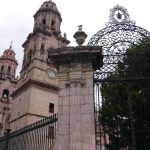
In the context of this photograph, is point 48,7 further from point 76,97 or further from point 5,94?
point 76,97

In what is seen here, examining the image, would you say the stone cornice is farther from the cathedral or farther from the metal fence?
the metal fence

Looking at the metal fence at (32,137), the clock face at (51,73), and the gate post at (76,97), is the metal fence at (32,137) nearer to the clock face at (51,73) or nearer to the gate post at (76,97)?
the gate post at (76,97)

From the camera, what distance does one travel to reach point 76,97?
8.47m

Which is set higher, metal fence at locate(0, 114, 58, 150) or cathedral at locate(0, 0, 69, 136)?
cathedral at locate(0, 0, 69, 136)

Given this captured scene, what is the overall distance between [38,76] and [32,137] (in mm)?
23167

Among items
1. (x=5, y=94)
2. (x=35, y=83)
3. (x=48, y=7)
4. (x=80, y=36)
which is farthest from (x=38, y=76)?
(x=80, y=36)

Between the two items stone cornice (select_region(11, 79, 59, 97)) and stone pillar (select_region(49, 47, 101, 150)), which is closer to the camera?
stone pillar (select_region(49, 47, 101, 150))

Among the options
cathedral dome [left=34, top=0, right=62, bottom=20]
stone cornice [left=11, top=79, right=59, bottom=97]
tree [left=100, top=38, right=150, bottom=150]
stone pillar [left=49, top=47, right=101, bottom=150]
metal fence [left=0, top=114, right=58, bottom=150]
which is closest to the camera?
stone pillar [left=49, top=47, right=101, bottom=150]

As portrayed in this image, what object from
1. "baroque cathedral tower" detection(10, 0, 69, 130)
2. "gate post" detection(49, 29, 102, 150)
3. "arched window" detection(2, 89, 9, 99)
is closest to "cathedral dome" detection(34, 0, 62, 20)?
"baroque cathedral tower" detection(10, 0, 69, 130)

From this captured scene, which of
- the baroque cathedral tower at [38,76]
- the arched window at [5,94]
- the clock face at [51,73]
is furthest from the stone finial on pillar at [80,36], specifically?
the arched window at [5,94]

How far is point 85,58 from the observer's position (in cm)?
885

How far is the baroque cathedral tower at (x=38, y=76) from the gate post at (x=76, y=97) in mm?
21415

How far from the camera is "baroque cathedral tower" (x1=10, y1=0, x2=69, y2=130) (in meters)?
30.8

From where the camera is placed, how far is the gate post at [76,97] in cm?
790
